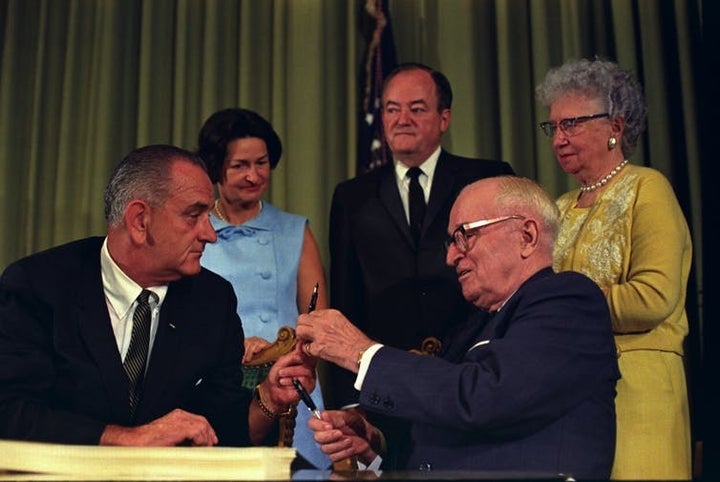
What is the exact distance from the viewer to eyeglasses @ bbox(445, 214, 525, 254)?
2439 millimetres

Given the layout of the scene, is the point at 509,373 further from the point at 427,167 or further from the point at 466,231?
the point at 427,167

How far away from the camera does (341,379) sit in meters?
3.56

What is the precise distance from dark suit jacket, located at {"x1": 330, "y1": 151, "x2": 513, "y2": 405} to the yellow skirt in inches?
29.8

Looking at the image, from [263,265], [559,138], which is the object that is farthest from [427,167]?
[263,265]

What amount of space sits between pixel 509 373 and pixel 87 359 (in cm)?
100

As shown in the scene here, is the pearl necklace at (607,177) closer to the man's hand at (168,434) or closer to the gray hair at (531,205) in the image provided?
the gray hair at (531,205)

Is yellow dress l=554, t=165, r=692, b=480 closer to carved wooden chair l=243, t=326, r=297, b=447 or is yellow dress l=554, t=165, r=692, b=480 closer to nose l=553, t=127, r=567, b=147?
nose l=553, t=127, r=567, b=147

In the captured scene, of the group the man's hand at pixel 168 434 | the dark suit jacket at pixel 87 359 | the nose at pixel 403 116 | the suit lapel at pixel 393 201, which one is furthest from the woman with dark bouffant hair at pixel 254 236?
the man's hand at pixel 168 434

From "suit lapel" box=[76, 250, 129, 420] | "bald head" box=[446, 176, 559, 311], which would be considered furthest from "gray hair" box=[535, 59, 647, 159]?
"suit lapel" box=[76, 250, 129, 420]

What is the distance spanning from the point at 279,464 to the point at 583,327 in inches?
37.4

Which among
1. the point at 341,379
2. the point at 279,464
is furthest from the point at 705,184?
the point at 279,464

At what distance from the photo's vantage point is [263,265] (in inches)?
143

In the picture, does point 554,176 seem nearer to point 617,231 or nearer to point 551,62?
point 551,62

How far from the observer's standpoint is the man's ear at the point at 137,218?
2.53 m
